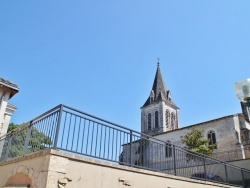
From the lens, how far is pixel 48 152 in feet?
14.6

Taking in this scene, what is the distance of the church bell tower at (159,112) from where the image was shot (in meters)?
45.9

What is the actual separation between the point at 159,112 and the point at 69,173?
43.2m

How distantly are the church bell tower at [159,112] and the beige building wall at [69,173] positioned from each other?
3931cm

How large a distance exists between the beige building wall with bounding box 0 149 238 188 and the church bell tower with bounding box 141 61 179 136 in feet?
129

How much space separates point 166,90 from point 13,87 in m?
42.4

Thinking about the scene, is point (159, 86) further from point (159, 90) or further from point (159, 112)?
point (159, 112)

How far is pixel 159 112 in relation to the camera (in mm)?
46906

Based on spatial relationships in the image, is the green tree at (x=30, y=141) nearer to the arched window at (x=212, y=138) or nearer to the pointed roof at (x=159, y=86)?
the arched window at (x=212, y=138)

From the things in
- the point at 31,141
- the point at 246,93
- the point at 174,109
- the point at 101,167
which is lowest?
the point at 101,167

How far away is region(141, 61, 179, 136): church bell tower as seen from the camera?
45.9 m

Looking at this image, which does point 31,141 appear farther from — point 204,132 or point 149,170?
point 204,132

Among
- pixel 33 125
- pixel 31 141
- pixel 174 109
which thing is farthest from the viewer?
pixel 174 109

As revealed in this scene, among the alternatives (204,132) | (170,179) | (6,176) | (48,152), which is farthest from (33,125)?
(204,132)

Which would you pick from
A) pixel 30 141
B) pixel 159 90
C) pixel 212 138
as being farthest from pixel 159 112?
pixel 30 141
